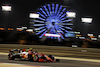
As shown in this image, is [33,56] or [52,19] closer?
[33,56]

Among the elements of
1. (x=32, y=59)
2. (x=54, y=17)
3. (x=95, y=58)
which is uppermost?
(x=54, y=17)

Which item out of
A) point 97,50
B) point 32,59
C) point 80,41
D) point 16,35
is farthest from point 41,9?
point 32,59

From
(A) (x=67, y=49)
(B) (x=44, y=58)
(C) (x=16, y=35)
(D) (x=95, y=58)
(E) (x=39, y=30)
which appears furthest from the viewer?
(E) (x=39, y=30)

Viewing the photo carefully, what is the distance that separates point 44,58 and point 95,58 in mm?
7279

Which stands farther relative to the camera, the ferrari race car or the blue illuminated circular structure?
the blue illuminated circular structure

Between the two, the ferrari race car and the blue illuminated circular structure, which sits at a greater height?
the blue illuminated circular structure

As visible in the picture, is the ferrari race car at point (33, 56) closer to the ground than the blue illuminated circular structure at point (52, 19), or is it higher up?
closer to the ground

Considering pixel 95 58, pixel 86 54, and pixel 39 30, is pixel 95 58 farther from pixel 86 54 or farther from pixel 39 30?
pixel 39 30

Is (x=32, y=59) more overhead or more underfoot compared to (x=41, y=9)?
more underfoot

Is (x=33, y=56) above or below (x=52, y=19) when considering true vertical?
below

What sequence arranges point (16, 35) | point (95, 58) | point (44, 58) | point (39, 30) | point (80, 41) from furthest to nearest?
1. point (39, 30)
2. point (16, 35)
3. point (80, 41)
4. point (95, 58)
5. point (44, 58)

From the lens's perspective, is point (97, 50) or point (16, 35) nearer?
point (97, 50)

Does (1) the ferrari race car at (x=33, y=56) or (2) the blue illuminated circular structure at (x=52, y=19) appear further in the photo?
(2) the blue illuminated circular structure at (x=52, y=19)

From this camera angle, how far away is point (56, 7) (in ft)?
130
